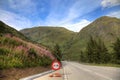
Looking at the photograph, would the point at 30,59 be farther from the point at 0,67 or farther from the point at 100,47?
the point at 100,47

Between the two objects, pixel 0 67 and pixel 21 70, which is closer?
pixel 0 67

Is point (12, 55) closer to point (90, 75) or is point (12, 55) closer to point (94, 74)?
point (90, 75)

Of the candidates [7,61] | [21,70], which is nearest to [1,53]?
[7,61]

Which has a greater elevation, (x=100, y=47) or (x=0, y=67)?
(x=100, y=47)

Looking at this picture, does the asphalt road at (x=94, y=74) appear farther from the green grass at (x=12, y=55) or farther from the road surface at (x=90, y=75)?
the green grass at (x=12, y=55)

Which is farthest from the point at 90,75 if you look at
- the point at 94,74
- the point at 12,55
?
the point at 12,55

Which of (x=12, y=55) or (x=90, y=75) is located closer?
(x=12, y=55)

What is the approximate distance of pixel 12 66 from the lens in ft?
47.1

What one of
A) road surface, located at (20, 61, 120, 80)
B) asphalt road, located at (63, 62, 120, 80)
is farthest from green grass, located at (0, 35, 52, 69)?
asphalt road, located at (63, 62, 120, 80)

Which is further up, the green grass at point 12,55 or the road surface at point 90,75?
the green grass at point 12,55

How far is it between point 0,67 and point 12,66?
1.76 m

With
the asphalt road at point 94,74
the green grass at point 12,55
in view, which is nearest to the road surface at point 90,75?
the asphalt road at point 94,74

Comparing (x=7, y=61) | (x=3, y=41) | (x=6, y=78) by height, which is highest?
(x=3, y=41)

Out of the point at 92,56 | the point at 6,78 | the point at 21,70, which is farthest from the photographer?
the point at 92,56
